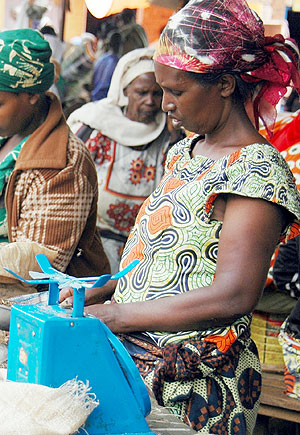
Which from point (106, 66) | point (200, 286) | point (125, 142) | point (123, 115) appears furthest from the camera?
point (106, 66)

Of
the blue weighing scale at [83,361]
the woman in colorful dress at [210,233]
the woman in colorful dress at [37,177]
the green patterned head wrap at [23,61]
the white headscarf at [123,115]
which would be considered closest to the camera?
the blue weighing scale at [83,361]

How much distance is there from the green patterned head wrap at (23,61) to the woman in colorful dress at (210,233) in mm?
953

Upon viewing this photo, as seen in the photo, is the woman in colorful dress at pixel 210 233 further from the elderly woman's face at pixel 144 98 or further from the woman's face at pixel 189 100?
the elderly woman's face at pixel 144 98

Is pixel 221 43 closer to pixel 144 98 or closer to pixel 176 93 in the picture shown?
pixel 176 93

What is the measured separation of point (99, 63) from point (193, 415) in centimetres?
419

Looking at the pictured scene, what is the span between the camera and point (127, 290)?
1.89 metres

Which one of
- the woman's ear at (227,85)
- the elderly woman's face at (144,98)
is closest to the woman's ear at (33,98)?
the woman's ear at (227,85)

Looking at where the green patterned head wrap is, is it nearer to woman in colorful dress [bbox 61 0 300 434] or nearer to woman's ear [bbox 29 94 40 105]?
woman's ear [bbox 29 94 40 105]

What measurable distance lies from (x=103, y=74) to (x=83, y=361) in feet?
14.7

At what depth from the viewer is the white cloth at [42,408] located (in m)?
1.13

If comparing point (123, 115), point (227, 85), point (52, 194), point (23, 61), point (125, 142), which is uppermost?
point (227, 85)

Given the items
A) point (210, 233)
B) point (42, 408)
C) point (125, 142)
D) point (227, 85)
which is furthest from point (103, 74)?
point (42, 408)

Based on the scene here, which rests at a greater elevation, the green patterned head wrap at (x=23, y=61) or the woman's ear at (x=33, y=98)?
the green patterned head wrap at (x=23, y=61)

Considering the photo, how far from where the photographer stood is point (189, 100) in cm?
188
